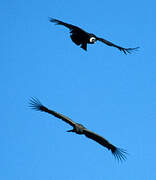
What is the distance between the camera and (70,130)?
963 inches

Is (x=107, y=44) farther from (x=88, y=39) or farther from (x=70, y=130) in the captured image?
(x=70, y=130)

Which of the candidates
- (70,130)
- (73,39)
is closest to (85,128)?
(70,130)

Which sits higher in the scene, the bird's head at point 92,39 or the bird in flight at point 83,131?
the bird's head at point 92,39

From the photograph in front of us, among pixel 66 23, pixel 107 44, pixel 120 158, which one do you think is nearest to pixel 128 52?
pixel 107 44

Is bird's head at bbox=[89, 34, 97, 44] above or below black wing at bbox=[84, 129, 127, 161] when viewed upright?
above

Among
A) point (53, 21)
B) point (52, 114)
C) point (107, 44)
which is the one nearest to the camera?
point (52, 114)

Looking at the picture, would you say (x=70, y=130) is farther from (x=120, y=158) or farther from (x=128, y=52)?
(x=128, y=52)

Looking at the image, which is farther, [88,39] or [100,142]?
[88,39]

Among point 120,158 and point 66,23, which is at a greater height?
point 66,23

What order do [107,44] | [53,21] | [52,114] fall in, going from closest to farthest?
[52,114] → [53,21] → [107,44]

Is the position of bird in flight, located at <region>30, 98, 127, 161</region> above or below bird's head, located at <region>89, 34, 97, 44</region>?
below

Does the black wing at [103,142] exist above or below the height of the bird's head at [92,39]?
below

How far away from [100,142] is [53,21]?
5057mm

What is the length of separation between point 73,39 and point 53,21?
132cm
